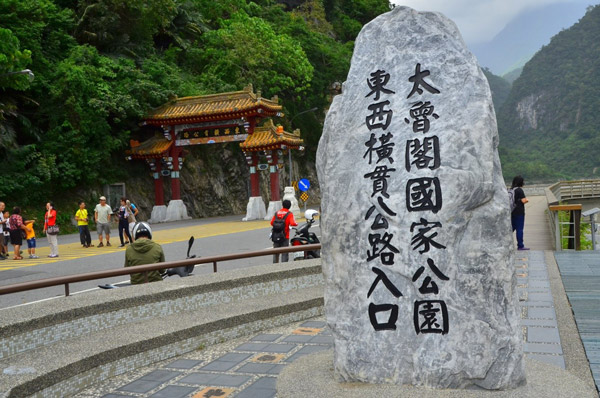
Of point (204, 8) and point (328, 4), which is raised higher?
point (328, 4)

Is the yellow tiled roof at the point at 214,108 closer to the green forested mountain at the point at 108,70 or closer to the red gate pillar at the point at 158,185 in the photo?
the green forested mountain at the point at 108,70

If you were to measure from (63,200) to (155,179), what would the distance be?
198 inches

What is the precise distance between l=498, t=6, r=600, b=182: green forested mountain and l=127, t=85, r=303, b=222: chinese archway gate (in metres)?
46.8

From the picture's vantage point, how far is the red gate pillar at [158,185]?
2542 centimetres

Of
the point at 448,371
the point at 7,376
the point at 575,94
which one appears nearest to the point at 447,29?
the point at 448,371

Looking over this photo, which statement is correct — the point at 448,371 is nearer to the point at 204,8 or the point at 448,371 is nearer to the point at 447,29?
the point at 447,29

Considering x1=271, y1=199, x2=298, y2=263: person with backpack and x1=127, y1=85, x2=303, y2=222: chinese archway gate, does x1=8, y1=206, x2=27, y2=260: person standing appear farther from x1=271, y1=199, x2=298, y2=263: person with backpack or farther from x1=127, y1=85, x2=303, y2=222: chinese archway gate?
x1=127, y1=85, x2=303, y2=222: chinese archway gate

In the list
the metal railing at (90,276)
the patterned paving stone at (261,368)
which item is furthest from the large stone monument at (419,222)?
the metal railing at (90,276)

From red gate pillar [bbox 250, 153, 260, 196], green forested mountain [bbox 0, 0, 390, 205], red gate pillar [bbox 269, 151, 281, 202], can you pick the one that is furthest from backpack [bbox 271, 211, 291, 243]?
red gate pillar [bbox 250, 153, 260, 196]

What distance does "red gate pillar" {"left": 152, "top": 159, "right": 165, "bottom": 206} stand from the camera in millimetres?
25422

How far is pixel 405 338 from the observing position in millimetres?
3312

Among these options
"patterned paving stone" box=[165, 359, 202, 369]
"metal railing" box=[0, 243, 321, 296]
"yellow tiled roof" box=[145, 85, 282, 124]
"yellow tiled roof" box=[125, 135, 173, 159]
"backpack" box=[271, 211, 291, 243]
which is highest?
"yellow tiled roof" box=[145, 85, 282, 124]

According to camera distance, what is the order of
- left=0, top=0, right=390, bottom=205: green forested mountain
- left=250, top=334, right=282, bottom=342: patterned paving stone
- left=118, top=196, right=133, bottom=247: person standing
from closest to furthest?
left=250, top=334, right=282, bottom=342: patterned paving stone, left=118, top=196, right=133, bottom=247: person standing, left=0, top=0, right=390, bottom=205: green forested mountain

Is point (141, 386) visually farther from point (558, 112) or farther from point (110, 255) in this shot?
point (558, 112)
